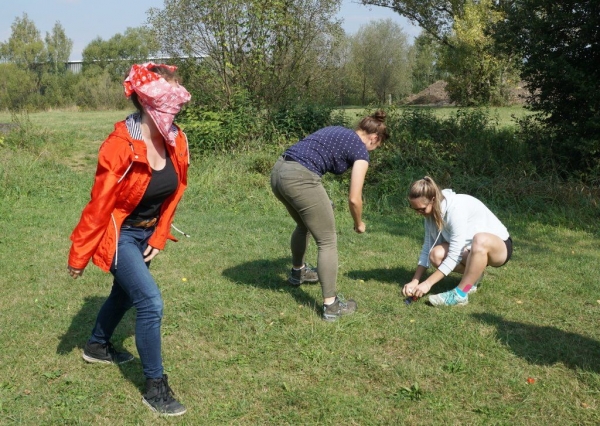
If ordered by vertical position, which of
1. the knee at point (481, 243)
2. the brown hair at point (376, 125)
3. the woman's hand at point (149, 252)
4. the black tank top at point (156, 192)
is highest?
the brown hair at point (376, 125)

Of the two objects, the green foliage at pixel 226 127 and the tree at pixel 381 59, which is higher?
the tree at pixel 381 59

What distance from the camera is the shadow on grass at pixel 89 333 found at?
4.27 meters

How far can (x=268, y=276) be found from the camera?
20.7 ft

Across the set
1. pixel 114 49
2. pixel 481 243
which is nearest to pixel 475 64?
pixel 481 243

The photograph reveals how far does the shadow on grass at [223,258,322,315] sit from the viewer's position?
5.70 meters

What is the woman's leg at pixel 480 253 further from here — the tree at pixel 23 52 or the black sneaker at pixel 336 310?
the tree at pixel 23 52

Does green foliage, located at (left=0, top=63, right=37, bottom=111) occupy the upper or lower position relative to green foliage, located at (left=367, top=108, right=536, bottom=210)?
upper

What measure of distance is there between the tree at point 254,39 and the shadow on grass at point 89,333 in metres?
8.96

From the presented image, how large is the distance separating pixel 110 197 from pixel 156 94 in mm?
637

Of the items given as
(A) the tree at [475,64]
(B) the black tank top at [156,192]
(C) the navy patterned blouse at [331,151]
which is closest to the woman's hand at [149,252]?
(B) the black tank top at [156,192]

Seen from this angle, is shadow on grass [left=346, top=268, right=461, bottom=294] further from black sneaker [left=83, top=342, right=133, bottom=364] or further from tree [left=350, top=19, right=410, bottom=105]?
tree [left=350, top=19, right=410, bottom=105]

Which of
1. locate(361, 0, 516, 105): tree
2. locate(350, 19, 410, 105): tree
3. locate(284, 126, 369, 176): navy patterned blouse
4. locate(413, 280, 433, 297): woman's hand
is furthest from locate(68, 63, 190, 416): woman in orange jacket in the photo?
locate(350, 19, 410, 105): tree

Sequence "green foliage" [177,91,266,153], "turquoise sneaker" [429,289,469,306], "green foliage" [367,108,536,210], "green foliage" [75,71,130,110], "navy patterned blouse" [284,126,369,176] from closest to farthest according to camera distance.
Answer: "navy patterned blouse" [284,126,369,176] < "turquoise sneaker" [429,289,469,306] < "green foliage" [367,108,536,210] < "green foliage" [177,91,266,153] < "green foliage" [75,71,130,110]

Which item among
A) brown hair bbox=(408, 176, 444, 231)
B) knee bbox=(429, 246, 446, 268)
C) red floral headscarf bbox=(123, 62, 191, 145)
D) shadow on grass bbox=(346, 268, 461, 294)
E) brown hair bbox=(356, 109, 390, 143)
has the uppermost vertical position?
red floral headscarf bbox=(123, 62, 191, 145)
